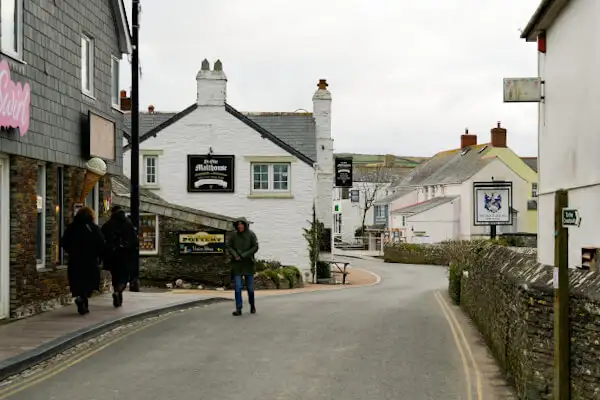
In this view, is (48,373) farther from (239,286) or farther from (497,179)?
(497,179)

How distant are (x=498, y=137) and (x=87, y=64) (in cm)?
5629

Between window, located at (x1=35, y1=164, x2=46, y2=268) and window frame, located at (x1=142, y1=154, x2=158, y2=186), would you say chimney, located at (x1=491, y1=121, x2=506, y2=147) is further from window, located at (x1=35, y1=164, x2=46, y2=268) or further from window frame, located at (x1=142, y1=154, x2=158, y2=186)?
window, located at (x1=35, y1=164, x2=46, y2=268)

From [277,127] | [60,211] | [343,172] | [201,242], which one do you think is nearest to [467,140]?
[343,172]

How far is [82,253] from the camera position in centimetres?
1448

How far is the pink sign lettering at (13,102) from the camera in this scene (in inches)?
502

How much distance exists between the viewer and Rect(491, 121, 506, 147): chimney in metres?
70.3

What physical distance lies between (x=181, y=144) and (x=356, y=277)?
12375 mm

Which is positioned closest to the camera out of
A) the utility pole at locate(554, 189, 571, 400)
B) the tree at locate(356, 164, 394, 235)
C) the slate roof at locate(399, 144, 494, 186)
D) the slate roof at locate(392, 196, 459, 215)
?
the utility pole at locate(554, 189, 571, 400)

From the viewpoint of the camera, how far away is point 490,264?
1269 centimetres

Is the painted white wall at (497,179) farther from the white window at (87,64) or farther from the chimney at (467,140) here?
the white window at (87,64)

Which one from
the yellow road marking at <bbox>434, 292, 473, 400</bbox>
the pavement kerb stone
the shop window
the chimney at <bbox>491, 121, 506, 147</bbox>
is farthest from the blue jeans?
the chimney at <bbox>491, 121, 506, 147</bbox>

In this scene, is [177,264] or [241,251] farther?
[177,264]

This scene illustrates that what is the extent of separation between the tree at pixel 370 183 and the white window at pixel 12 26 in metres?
77.8

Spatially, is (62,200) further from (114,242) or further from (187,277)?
(187,277)
